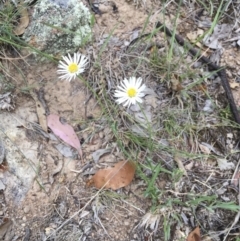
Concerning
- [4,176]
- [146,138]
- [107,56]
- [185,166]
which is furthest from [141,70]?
[4,176]

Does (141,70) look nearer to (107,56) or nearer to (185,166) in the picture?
(107,56)

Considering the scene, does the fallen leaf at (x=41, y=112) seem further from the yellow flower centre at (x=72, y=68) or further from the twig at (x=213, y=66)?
the twig at (x=213, y=66)

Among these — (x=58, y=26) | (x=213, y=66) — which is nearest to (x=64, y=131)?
(x=58, y=26)

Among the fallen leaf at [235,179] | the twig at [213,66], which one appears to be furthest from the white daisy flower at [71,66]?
the fallen leaf at [235,179]

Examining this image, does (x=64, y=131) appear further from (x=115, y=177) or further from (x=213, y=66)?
(x=213, y=66)

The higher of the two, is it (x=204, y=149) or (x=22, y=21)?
(x=22, y=21)

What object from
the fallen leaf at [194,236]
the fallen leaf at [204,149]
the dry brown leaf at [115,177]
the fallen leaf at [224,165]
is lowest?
the fallen leaf at [194,236]

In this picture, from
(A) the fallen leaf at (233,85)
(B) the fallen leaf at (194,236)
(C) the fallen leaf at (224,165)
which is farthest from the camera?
(A) the fallen leaf at (233,85)
